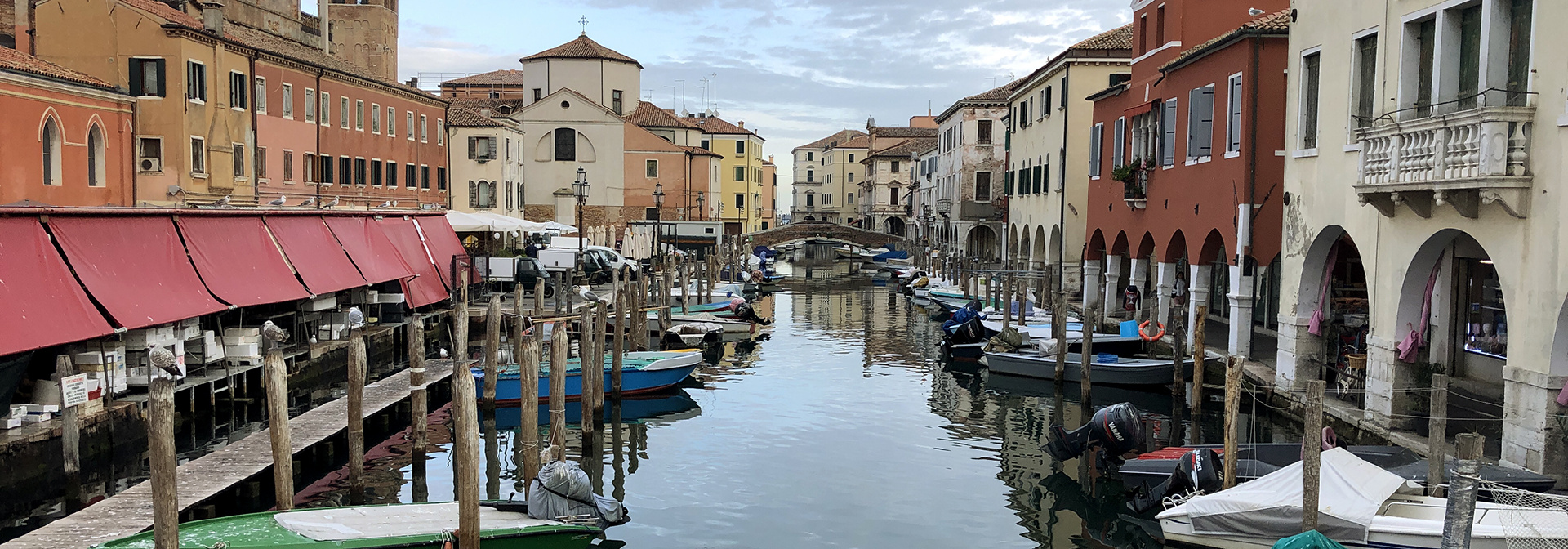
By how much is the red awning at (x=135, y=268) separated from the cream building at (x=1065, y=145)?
2126 centimetres

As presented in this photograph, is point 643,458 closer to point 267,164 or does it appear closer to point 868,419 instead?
point 868,419

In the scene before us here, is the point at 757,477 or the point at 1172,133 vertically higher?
the point at 1172,133

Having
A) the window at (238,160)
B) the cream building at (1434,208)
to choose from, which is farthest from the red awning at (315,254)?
the cream building at (1434,208)

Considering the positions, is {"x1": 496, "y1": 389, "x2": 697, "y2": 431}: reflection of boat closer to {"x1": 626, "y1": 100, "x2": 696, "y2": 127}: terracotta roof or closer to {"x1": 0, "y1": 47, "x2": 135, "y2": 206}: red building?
{"x1": 0, "y1": 47, "x2": 135, "y2": 206}: red building

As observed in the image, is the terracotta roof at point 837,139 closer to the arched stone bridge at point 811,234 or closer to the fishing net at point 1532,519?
the arched stone bridge at point 811,234

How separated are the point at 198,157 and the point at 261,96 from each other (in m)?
3.38

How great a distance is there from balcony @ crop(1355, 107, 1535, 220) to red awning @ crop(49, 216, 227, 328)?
16288mm

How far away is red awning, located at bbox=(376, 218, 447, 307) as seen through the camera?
28.3m

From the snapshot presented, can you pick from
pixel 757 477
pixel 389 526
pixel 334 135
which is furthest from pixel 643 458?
pixel 334 135

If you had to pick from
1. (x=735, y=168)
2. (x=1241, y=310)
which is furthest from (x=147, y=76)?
(x=735, y=168)

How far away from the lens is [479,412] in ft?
65.4

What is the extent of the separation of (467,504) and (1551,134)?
37.1 ft

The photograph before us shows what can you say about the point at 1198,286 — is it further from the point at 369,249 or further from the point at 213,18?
the point at 213,18

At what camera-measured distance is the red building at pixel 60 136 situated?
74.8 feet
